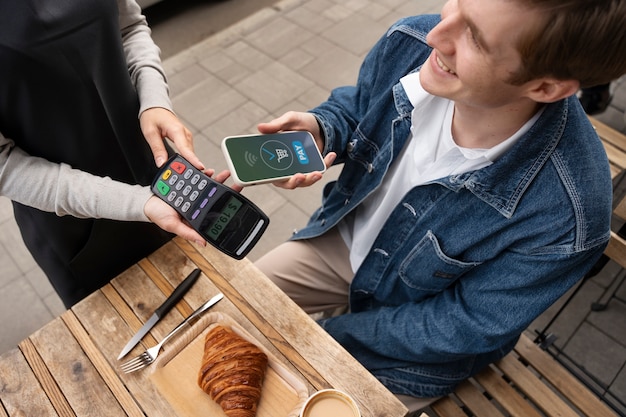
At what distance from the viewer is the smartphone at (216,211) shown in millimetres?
1021

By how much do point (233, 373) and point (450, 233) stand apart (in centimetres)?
57

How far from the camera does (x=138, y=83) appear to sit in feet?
4.12

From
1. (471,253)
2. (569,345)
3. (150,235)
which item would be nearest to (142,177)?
(150,235)

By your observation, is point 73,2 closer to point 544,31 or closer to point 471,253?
point 544,31

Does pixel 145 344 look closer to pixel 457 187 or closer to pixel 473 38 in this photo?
pixel 457 187

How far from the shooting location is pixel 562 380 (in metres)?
1.35

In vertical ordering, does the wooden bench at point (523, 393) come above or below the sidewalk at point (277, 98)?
above

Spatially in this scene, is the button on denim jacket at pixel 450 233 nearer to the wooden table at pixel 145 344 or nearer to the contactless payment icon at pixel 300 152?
the contactless payment icon at pixel 300 152

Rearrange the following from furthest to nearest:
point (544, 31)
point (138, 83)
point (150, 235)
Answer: point (150, 235)
point (138, 83)
point (544, 31)

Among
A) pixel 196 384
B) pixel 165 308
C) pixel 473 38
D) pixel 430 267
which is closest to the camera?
pixel 473 38

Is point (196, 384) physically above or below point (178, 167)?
below

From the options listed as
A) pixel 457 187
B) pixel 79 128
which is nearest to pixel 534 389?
pixel 457 187

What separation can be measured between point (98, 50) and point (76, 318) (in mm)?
590

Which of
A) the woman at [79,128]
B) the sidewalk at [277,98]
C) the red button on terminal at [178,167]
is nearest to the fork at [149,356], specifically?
the woman at [79,128]
